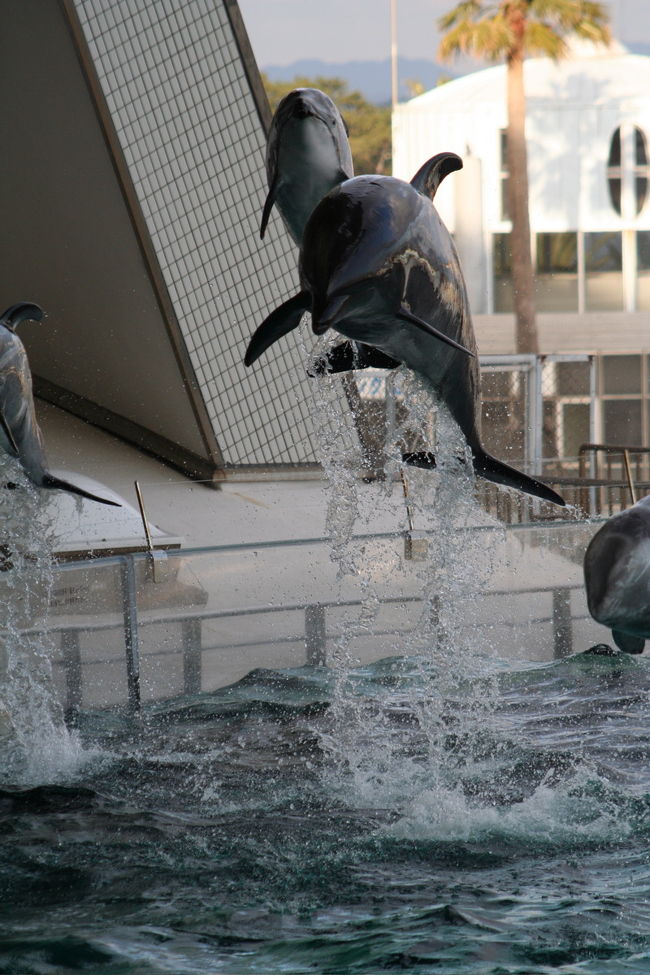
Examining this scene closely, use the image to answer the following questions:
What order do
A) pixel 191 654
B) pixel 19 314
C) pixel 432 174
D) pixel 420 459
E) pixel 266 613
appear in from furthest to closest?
pixel 266 613
pixel 191 654
pixel 19 314
pixel 420 459
pixel 432 174

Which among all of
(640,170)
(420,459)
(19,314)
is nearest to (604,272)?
(640,170)

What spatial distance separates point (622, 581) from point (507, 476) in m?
0.78

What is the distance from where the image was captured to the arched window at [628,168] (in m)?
21.2

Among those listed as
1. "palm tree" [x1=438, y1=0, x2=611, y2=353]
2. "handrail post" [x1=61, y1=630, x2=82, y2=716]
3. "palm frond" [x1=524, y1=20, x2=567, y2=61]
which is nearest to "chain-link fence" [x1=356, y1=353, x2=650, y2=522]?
"palm tree" [x1=438, y1=0, x2=611, y2=353]

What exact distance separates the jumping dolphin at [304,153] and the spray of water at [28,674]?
2455 millimetres

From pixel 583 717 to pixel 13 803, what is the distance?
8.31 ft

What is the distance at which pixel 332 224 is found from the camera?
2.71 meters

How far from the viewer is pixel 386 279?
278cm

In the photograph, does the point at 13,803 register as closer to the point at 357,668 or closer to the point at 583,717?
the point at 357,668

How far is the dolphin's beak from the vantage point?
102 inches

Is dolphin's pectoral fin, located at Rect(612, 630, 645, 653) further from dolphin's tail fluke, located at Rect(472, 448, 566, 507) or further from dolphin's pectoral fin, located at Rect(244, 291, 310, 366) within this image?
dolphin's pectoral fin, located at Rect(244, 291, 310, 366)

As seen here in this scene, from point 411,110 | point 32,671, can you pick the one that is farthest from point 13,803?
point 411,110

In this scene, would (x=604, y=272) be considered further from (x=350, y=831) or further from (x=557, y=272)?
(x=350, y=831)

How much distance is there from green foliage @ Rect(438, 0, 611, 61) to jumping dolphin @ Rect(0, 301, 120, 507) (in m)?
17.8
